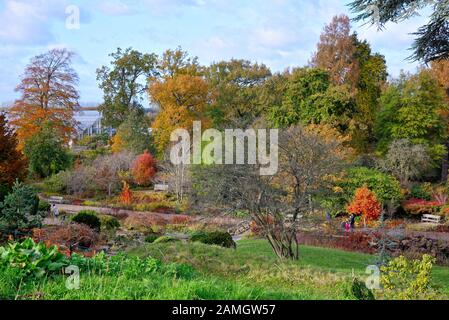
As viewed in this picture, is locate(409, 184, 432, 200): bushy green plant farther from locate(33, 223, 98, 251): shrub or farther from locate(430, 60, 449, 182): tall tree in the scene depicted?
locate(33, 223, 98, 251): shrub

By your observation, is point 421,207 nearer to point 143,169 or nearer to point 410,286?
point 143,169

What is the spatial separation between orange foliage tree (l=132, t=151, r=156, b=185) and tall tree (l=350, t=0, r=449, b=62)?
51.4 feet

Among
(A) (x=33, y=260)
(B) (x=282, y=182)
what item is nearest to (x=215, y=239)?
(B) (x=282, y=182)

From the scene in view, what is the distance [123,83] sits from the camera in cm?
3338

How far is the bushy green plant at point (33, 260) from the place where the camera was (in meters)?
4.69

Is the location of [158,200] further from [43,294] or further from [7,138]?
[43,294]

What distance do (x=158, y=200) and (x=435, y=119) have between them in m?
13.5

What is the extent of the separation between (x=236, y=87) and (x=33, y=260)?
26.4m

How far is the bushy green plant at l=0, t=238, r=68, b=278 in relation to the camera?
4688mm

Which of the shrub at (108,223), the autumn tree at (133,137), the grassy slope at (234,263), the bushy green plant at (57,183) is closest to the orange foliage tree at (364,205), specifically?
the grassy slope at (234,263)

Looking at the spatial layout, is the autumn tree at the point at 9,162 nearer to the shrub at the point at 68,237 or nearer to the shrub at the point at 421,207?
the shrub at the point at 68,237

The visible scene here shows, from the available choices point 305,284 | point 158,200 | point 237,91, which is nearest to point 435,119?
point 237,91

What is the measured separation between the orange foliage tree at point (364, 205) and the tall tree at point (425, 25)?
28.1 ft
